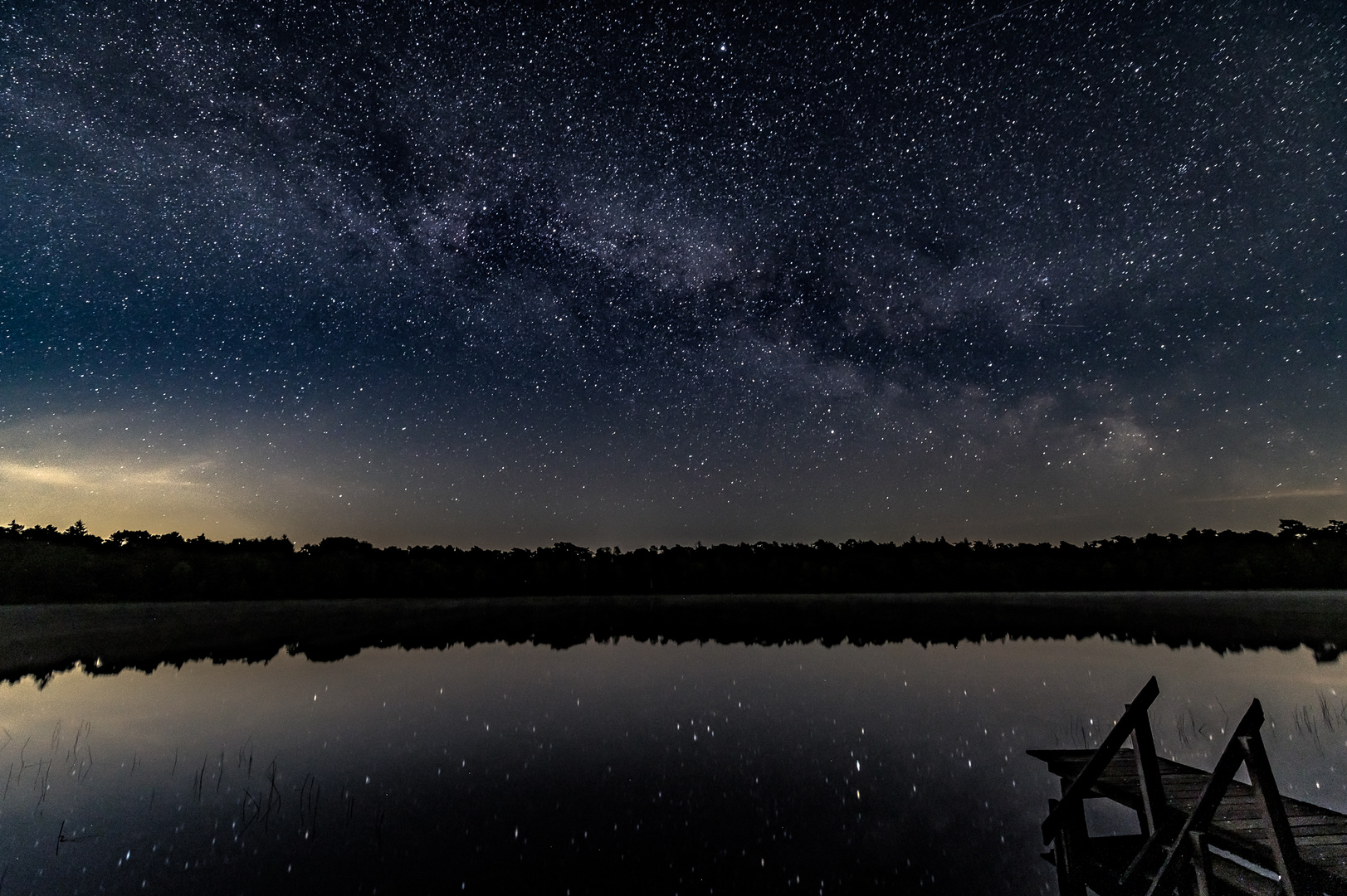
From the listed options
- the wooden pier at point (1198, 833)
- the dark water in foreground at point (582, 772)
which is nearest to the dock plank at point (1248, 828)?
the wooden pier at point (1198, 833)

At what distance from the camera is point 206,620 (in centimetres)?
7325

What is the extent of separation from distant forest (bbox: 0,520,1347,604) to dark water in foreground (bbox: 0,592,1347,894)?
86691 mm

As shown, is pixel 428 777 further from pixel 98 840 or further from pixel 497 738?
pixel 98 840

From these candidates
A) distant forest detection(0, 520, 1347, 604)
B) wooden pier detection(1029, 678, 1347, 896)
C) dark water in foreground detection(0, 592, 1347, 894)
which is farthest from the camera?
distant forest detection(0, 520, 1347, 604)

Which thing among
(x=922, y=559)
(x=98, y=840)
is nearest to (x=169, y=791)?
(x=98, y=840)

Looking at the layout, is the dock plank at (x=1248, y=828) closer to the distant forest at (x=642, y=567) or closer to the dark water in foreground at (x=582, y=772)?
the dark water in foreground at (x=582, y=772)

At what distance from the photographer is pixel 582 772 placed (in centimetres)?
1731

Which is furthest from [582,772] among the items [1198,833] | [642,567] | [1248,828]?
[642,567]

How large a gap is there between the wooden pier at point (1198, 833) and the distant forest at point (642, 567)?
128 metres

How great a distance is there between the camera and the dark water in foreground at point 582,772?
447 inches

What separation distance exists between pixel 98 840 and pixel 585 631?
1933 inches

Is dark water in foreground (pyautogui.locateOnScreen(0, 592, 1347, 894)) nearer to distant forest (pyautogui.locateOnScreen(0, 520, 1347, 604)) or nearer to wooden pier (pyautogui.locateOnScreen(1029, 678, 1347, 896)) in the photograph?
wooden pier (pyautogui.locateOnScreen(1029, 678, 1347, 896))

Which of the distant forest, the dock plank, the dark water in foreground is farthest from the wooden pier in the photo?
the distant forest

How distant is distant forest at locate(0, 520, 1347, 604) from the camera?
10156cm
